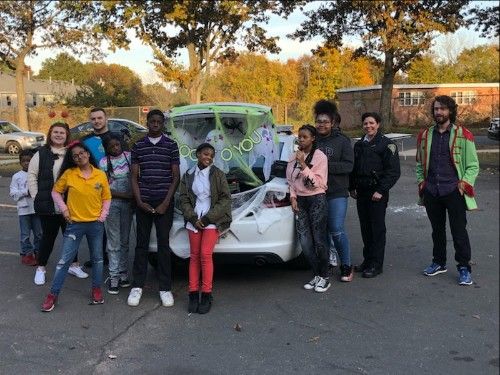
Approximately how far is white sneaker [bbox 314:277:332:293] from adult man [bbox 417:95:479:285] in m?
1.23

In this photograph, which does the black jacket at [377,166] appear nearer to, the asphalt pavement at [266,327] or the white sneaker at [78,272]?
the asphalt pavement at [266,327]

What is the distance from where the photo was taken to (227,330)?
4.43 metres

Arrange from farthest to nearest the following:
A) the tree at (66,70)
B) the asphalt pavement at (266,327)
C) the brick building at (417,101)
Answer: the tree at (66,70) < the brick building at (417,101) < the asphalt pavement at (266,327)

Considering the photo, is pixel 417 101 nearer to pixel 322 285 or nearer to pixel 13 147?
pixel 13 147

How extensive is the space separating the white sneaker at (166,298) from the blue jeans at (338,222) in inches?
61.6

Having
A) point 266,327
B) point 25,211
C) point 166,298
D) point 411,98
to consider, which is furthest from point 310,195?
point 411,98

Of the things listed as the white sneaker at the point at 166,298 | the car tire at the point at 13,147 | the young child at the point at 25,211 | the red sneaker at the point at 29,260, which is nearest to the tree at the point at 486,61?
the white sneaker at the point at 166,298

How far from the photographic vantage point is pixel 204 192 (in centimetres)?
489

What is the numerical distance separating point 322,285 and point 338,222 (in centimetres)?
61

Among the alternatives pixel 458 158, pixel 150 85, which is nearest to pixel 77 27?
pixel 150 85

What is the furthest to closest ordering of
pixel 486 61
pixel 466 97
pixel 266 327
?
pixel 466 97
pixel 266 327
pixel 486 61

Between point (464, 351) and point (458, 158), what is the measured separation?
6.06ft

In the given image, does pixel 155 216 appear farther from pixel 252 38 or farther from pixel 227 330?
pixel 252 38

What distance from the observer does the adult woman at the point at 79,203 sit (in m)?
4.91
